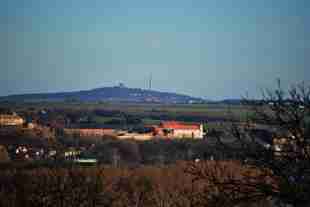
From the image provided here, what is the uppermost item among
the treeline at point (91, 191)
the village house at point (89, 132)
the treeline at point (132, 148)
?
the treeline at point (91, 191)

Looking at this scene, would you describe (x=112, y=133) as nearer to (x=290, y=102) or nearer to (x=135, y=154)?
(x=135, y=154)

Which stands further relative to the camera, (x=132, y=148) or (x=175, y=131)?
(x=175, y=131)

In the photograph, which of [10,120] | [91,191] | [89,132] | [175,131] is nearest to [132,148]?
[89,132]

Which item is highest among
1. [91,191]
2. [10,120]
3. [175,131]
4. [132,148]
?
[10,120]

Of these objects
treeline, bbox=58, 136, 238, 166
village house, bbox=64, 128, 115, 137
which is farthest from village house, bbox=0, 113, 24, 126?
treeline, bbox=58, 136, 238, 166

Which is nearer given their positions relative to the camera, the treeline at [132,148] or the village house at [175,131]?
the treeline at [132,148]

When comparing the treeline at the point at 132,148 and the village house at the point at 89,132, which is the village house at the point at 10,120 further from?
the treeline at the point at 132,148

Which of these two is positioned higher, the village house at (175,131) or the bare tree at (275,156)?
the bare tree at (275,156)

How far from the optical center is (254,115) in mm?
8844

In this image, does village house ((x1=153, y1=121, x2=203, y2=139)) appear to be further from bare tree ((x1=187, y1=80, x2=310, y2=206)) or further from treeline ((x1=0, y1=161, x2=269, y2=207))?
bare tree ((x1=187, y1=80, x2=310, y2=206))

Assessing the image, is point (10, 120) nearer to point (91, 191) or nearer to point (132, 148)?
point (132, 148)

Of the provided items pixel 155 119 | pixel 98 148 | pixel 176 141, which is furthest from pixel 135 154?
pixel 155 119

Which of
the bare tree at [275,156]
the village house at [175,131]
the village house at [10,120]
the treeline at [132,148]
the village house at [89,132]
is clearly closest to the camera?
the bare tree at [275,156]

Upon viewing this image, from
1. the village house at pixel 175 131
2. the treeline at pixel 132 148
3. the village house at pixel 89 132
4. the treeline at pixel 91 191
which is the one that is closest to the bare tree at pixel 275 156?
the treeline at pixel 91 191
